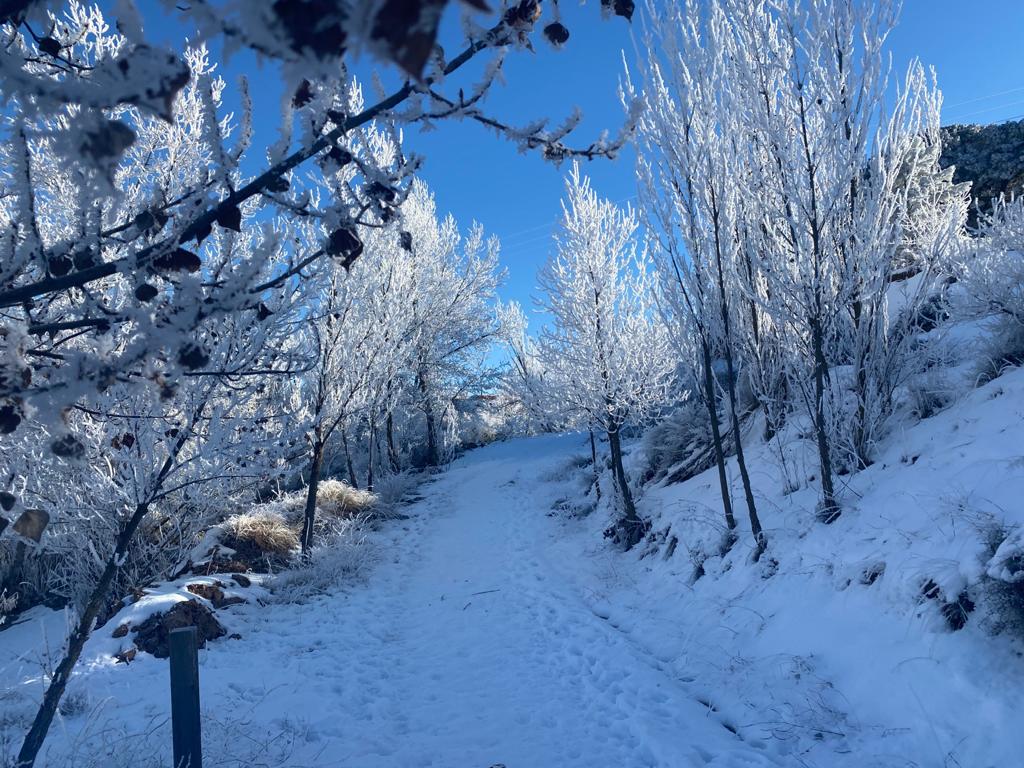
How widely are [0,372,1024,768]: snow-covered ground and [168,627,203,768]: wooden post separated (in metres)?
0.39

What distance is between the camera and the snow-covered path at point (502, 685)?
10.9 feet

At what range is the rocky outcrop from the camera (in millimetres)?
13484

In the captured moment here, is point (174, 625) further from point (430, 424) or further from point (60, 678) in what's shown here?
point (430, 424)

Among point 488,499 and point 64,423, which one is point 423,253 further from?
point 64,423

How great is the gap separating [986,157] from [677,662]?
16161 mm

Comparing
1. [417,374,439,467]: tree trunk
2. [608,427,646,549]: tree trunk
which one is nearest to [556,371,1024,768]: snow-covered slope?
[608,427,646,549]: tree trunk

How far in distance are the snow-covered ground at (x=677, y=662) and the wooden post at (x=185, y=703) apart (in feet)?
1.28

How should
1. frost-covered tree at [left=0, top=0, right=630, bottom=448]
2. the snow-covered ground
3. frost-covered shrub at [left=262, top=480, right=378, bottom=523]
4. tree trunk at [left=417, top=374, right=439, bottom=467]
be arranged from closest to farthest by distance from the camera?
frost-covered tree at [left=0, top=0, right=630, bottom=448] < the snow-covered ground < frost-covered shrub at [left=262, top=480, right=378, bottom=523] < tree trunk at [left=417, top=374, right=439, bottom=467]

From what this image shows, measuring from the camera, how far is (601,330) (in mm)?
9312

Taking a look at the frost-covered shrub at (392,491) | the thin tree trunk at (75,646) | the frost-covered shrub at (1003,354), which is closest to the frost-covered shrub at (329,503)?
the frost-covered shrub at (392,491)

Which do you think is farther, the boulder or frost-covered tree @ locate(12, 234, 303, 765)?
the boulder

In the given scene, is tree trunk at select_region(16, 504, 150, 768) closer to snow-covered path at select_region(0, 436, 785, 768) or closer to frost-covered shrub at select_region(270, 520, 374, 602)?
snow-covered path at select_region(0, 436, 785, 768)

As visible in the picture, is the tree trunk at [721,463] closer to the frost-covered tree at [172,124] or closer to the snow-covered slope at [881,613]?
the snow-covered slope at [881,613]

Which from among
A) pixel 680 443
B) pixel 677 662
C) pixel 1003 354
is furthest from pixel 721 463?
pixel 680 443
